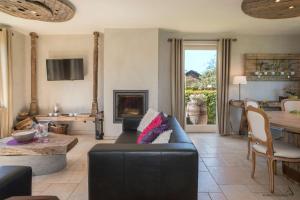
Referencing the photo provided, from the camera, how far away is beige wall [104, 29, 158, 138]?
16.9 feet

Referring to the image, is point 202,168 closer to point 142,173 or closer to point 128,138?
point 128,138

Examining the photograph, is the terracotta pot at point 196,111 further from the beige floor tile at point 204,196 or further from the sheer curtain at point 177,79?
the beige floor tile at point 204,196

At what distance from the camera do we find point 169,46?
222 inches

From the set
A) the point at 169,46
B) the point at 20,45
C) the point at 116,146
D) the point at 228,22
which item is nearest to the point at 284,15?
the point at 228,22

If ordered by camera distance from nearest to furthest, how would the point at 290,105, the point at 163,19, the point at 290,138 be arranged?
1. the point at 290,138
2. the point at 290,105
3. the point at 163,19

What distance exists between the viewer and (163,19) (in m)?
4.50

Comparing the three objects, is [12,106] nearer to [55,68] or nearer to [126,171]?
[55,68]

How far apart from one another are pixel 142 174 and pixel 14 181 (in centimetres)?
102

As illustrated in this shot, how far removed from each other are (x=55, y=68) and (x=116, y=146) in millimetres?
4360

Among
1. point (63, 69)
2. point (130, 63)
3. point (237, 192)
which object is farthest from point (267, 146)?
point (63, 69)

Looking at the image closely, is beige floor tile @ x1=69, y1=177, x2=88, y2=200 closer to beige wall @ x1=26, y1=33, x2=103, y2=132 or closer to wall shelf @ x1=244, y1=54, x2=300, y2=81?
beige wall @ x1=26, y1=33, x2=103, y2=132

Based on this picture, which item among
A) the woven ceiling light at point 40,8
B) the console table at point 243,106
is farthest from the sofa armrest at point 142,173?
the console table at point 243,106

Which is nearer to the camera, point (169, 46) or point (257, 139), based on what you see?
point (257, 139)

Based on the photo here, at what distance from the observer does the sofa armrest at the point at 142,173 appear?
179 cm
